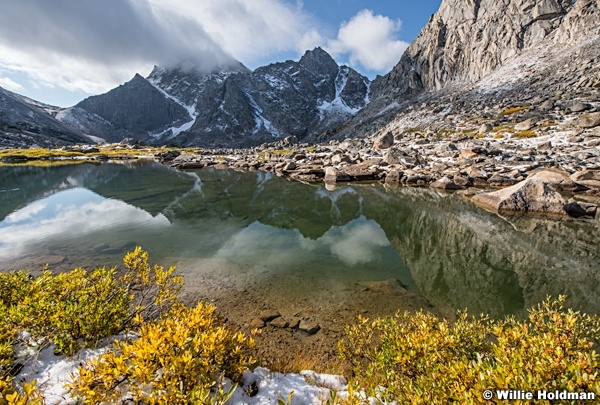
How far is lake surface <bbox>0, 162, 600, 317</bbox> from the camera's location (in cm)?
1154

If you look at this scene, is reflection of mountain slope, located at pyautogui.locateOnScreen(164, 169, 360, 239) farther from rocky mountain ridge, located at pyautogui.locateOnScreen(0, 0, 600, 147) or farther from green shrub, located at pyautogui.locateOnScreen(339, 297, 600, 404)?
rocky mountain ridge, located at pyautogui.locateOnScreen(0, 0, 600, 147)

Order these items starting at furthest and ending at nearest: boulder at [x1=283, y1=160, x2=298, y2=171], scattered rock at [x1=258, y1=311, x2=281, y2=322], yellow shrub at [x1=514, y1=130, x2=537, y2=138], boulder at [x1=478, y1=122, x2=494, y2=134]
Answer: boulder at [x1=478, y1=122, x2=494, y2=134], boulder at [x1=283, y1=160, x2=298, y2=171], yellow shrub at [x1=514, y1=130, x2=537, y2=138], scattered rock at [x1=258, y1=311, x2=281, y2=322]

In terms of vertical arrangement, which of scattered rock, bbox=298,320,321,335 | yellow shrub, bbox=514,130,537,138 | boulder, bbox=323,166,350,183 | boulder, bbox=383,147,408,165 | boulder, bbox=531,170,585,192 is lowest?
scattered rock, bbox=298,320,321,335

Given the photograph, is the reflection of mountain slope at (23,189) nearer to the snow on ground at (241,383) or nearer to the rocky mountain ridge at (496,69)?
the snow on ground at (241,383)

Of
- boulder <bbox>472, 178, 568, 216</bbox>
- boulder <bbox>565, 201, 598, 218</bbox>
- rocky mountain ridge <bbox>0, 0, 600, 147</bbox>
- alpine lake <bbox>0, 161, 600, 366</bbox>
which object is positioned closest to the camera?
alpine lake <bbox>0, 161, 600, 366</bbox>

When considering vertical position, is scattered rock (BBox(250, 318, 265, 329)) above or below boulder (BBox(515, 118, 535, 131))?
below

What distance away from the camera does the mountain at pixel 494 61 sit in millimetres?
70375

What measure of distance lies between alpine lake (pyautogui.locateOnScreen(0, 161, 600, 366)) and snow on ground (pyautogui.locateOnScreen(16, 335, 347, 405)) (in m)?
3.31

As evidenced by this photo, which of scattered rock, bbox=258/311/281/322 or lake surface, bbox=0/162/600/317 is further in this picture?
lake surface, bbox=0/162/600/317

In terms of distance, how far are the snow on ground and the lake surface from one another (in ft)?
17.0

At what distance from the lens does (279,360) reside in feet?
25.2

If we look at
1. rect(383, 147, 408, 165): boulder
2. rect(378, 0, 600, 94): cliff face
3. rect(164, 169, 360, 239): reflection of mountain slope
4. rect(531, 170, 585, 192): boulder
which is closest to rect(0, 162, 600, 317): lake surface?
rect(164, 169, 360, 239): reflection of mountain slope

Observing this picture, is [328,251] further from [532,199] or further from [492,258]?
[532,199]

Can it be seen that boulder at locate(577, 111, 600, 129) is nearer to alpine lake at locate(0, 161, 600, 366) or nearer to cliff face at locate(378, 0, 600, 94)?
alpine lake at locate(0, 161, 600, 366)
